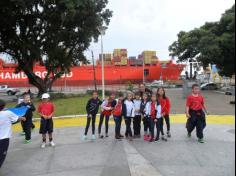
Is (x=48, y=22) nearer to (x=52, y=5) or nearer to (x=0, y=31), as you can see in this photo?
(x=52, y=5)

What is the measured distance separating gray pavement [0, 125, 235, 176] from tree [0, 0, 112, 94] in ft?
65.3

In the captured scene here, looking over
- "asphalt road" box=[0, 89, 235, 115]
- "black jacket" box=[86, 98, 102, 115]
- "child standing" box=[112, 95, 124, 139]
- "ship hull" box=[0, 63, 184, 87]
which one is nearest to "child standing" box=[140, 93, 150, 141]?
"child standing" box=[112, 95, 124, 139]

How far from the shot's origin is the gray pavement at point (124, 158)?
6766mm

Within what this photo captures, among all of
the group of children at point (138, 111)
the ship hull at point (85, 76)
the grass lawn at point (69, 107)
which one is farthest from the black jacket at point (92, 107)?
the ship hull at point (85, 76)

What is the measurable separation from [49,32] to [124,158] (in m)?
24.4

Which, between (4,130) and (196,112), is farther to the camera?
(196,112)

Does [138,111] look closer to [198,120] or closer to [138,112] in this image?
[138,112]

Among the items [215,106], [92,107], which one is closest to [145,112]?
[92,107]

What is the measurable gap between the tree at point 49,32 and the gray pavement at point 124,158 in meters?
19.9

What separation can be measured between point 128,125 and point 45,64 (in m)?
23.4

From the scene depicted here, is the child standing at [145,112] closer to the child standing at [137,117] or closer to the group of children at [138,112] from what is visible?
the group of children at [138,112]

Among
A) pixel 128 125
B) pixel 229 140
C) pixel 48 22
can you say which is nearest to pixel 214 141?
pixel 229 140

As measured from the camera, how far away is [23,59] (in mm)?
31859

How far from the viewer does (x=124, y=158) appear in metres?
7.72
